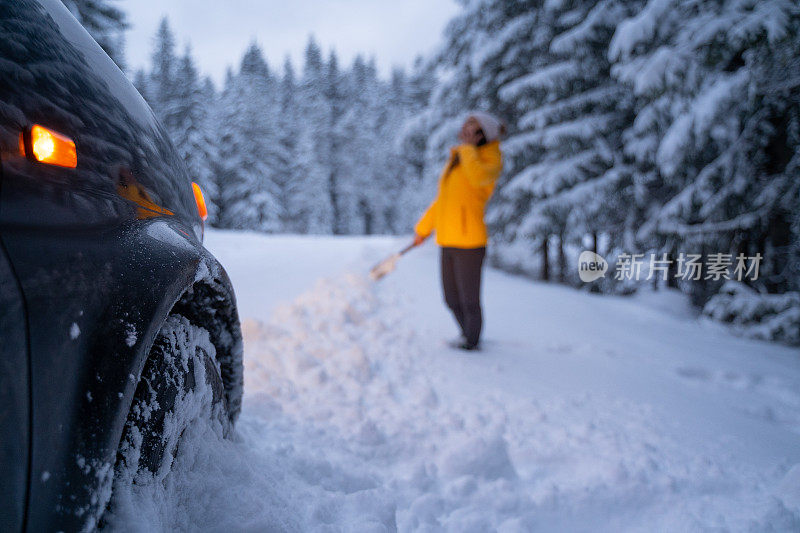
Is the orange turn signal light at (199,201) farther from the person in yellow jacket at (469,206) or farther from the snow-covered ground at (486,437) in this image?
the person in yellow jacket at (469,206)

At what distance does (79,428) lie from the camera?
0.71m

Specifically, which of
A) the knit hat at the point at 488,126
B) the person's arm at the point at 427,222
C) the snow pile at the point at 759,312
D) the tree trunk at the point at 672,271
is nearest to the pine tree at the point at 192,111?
the person's arm at the point at 427,222

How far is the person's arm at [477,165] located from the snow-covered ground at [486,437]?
4.91 feet

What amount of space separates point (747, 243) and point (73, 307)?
7.07m

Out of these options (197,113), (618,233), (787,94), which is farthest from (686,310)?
(197,113)

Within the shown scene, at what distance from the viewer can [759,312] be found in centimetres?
465

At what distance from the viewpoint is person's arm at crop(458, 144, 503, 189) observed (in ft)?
10.8

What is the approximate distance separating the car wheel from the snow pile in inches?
225

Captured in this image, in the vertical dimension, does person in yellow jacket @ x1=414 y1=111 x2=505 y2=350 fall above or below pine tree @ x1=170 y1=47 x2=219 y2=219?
below

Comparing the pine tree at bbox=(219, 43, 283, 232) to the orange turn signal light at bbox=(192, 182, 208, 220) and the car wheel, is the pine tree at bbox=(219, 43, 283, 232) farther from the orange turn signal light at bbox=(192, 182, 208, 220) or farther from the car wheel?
the car wheel

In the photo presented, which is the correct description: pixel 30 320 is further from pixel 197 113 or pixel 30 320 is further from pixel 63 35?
pixel 197 113

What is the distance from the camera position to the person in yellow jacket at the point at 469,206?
3.34 meters

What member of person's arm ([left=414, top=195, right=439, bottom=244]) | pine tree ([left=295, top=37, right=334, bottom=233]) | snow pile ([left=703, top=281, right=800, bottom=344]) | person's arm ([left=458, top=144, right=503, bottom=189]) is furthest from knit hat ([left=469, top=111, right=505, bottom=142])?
pine tree ([left=295, top=37, right=334, bottom=233])

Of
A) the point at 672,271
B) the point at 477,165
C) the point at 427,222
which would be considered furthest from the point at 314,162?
the point at 477,165
